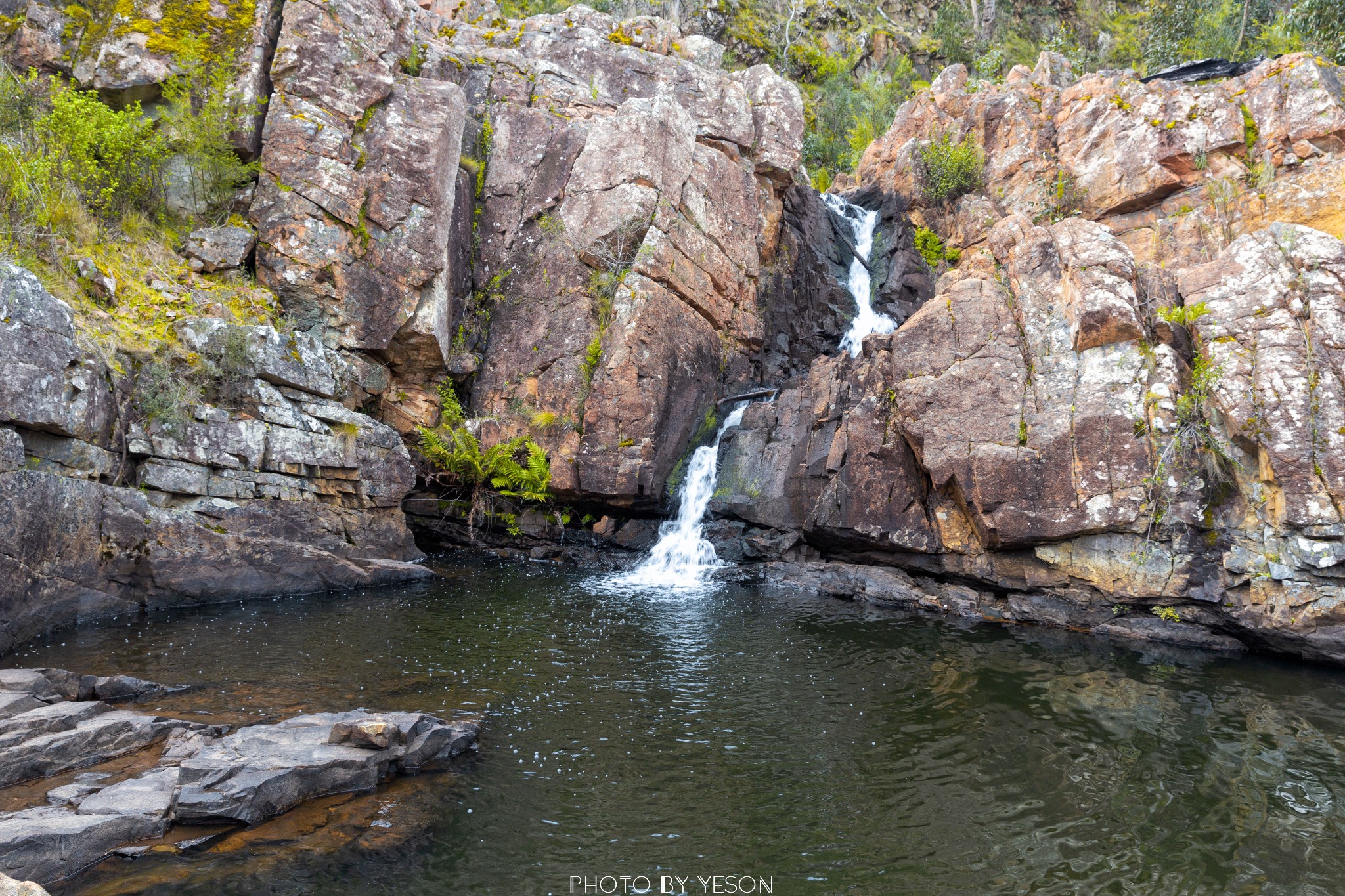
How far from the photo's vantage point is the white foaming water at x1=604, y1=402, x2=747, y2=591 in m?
18.4

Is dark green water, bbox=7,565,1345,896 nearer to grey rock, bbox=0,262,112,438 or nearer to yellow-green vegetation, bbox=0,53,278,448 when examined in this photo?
grey rock, bbox=0,262,112,438

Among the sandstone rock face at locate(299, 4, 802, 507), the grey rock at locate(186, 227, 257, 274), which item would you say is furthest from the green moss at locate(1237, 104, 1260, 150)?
the grey rock at locate(186, 227, 257, 274)

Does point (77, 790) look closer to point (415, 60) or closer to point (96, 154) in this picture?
point (96, 154)

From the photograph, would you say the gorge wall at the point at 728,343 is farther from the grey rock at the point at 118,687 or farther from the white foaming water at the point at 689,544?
the grey rock at the point at 118,687

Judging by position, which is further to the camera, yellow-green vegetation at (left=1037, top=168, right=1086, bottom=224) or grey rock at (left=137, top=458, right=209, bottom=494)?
yellow-green vegetation at (left=1037, top=168, right=1086, bottom=224)

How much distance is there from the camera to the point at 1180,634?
13.6 meters

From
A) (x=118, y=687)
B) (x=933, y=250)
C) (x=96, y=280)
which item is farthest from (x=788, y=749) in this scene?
(x=933, y=250)

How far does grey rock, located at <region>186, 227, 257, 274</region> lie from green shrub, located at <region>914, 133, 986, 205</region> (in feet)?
78.2

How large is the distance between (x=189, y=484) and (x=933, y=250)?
25.4 meters

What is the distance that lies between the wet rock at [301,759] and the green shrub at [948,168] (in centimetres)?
2645

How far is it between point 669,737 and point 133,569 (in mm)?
11164

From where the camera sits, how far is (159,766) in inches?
260

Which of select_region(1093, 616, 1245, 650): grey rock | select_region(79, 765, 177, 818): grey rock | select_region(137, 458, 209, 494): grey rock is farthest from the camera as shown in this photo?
select_region(137, 458, 209, 494): grey rock

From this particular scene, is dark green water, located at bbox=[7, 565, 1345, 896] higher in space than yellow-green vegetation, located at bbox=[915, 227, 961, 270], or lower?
lower
